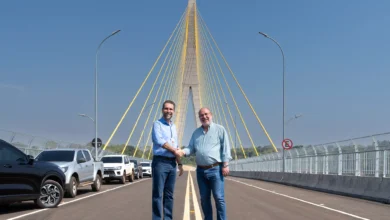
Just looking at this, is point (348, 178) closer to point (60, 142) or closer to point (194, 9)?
point (60, 142)

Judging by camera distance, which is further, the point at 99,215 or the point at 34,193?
the point at 34,193

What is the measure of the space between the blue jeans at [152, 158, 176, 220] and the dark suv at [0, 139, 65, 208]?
5227 mm

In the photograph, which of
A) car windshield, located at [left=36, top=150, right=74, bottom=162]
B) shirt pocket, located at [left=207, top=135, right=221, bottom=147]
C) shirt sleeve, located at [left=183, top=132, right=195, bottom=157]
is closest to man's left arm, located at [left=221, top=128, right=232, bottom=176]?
shirt pocket, located at [left=207, top=135, right=221, bottom=147]

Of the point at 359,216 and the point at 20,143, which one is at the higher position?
the point at 20,143

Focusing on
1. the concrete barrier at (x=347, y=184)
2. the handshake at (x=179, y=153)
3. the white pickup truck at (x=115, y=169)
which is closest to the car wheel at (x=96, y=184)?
the white pickup truck at (x=115, y=169)

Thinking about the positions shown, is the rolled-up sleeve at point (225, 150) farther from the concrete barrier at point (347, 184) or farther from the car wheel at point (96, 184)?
the car wheel at point (96, 184)

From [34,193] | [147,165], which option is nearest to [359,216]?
[34,193]

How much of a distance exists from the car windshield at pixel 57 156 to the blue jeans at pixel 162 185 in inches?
417

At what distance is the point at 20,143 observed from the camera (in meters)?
22.4

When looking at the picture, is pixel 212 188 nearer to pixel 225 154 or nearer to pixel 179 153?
pixel 225 154

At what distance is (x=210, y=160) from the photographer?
25.2 ft

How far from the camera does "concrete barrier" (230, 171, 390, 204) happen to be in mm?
17119

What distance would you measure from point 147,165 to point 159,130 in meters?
40.1

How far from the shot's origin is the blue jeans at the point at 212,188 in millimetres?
7648
